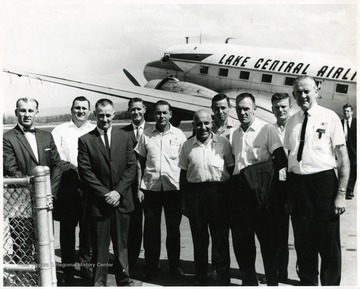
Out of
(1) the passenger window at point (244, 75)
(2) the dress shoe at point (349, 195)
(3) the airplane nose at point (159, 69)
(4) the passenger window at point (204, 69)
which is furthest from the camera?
(3) the airplane nose at point (159, 69)

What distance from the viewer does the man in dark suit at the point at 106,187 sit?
3.57 meters

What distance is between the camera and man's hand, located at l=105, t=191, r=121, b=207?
11.6ft

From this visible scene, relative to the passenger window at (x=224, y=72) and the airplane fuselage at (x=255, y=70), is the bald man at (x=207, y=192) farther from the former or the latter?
the passenger window at (x=224, y=72)

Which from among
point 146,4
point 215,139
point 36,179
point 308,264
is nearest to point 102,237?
point 36,179

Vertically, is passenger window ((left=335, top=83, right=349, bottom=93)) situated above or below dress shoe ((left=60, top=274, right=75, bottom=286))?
above

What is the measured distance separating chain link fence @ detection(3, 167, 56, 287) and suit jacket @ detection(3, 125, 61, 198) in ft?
0.82

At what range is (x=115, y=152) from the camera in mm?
3660

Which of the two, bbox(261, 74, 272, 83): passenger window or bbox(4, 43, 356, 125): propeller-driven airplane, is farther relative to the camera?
bbox(261, 74, 272, 83): passenger window

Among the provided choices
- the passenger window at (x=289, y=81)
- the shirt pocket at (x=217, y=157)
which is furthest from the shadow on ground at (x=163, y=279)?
the passenger window at (x=289, y=81)

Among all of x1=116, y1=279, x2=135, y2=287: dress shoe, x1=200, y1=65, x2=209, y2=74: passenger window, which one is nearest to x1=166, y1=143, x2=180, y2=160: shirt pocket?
x1=116, y1=279, x2=135, y2=287: dress shoe

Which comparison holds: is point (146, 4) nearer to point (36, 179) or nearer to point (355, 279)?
point (36, 179)

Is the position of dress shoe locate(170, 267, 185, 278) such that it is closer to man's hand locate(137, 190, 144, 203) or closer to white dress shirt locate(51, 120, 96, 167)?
man's hand locate(137, 190, 144, 203)

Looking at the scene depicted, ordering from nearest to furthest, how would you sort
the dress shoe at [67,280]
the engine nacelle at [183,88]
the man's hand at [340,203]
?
the man's hand at [340,203] < the dress shoe at [67,280] < the engine nacelle at [183,88]

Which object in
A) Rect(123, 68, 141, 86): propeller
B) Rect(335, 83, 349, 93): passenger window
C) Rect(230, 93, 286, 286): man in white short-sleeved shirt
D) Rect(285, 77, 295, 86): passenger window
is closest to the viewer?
Rect(230, 93, 286, 286): man in white short-sleeved shirt
